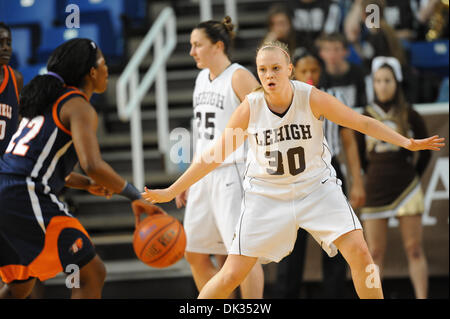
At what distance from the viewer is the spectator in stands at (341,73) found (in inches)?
256

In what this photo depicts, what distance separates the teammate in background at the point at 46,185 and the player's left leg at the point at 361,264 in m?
1.41

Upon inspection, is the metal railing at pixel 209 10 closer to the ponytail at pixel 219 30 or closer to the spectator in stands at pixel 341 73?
the spectator in stands at pixel 341 73

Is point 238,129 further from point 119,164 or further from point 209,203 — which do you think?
point 119,164

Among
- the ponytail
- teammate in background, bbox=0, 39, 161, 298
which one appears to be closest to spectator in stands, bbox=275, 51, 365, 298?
the ponytail

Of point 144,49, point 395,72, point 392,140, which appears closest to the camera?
point 392,140

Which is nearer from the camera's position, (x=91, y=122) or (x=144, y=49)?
(x=91, y=122)

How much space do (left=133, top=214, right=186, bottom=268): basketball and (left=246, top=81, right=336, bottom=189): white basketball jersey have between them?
849 mm

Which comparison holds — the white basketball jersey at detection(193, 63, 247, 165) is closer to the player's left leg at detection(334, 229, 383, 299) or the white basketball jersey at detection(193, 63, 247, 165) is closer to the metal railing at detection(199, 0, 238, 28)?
the player's left leg at detection(334, 229, 383, 299)

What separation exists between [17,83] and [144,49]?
8.55 ft

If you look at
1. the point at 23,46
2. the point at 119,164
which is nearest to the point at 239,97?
the point at 119,164

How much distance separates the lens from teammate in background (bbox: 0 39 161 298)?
386cm

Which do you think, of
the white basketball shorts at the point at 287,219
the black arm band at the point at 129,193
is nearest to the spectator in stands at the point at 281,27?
the black arm band at the point at 129,193

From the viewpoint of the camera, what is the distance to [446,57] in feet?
24.0

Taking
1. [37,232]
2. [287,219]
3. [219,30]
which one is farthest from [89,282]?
[219,30]
